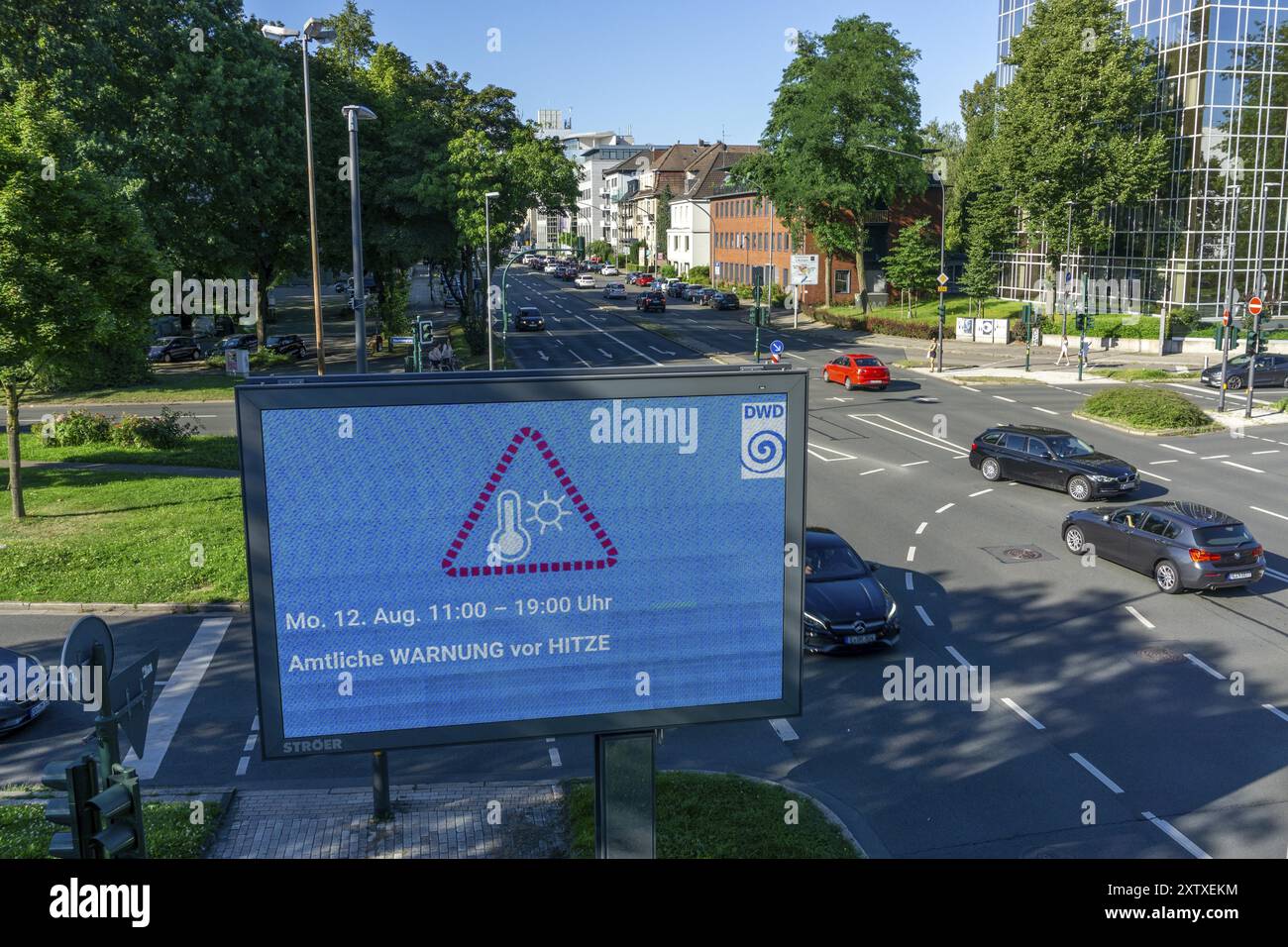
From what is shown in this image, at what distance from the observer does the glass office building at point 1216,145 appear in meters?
51.7

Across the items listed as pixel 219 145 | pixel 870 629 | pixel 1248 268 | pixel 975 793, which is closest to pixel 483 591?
pixel 975 793

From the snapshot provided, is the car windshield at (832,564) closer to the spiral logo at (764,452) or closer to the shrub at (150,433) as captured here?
the spiral logo at (764,452)

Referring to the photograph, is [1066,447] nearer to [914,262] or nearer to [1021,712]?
[1021,712]

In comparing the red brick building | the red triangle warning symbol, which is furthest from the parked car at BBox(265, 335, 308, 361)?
the red triangle warning symbol

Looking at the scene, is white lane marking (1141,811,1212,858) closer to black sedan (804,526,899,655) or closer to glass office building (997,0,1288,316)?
black sedan (804,526,899,655)

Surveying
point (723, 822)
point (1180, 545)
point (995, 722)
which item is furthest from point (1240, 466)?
point (723, 822)

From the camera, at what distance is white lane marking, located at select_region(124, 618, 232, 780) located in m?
13.5

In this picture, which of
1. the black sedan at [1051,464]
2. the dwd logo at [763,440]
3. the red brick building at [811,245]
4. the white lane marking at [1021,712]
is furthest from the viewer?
the red brick building at [811,245]

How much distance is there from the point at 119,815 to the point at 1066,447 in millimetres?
24028

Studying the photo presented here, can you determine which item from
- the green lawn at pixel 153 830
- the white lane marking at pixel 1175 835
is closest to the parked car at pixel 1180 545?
the white lane marking at pixel 1175 835

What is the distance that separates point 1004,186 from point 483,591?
186ft

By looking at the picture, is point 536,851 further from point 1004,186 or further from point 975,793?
point 1004,186

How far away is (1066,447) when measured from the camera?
87.0ft

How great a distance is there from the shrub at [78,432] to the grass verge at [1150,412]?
31739 mm
